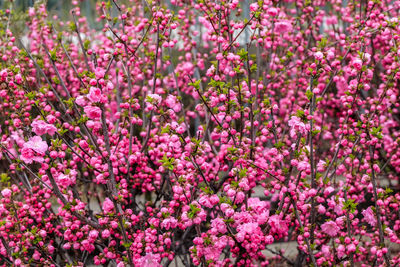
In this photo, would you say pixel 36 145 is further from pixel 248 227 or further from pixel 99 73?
pixel 248 227

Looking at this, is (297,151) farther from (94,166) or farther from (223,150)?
(94,166)

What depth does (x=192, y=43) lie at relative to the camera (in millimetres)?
4398

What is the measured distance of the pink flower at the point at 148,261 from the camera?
299 centimetres

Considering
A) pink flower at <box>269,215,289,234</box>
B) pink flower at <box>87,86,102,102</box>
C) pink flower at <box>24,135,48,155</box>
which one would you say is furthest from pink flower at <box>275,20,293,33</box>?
pink flower at <box>24,135,48,155</box>

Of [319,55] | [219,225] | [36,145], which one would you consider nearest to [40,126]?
[36,145]

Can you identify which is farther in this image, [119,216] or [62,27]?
[62,27]

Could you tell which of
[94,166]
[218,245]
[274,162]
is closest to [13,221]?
[94,166]

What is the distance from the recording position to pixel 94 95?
8.71 ft

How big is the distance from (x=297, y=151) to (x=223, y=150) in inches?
32.9

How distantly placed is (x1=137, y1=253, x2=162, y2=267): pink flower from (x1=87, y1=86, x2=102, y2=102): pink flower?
117 centimetres

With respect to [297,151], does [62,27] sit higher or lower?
higher

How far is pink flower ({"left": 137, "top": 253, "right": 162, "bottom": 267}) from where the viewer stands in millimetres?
2988

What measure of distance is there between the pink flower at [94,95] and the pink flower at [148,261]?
1.17 m

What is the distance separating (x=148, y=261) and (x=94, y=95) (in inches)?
49.5
